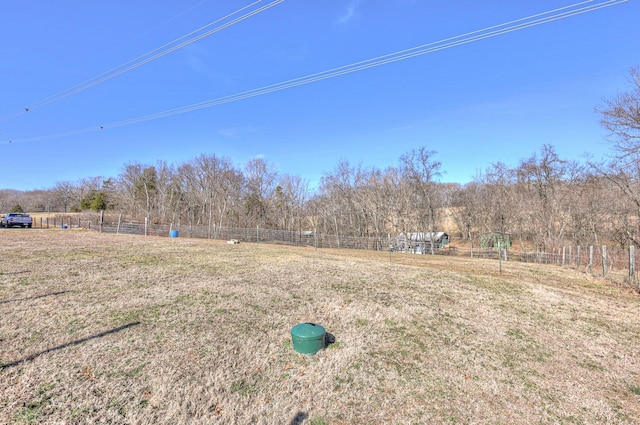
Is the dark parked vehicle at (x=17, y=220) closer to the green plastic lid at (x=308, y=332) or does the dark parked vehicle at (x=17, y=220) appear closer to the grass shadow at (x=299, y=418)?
the green plastic lid at (x=308, y=332)

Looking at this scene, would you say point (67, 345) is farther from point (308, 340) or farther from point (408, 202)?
point (408, 202)

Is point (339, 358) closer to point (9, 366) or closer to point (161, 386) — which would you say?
point (161, 386)

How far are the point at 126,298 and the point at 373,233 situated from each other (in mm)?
27378

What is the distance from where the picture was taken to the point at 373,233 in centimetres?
3111

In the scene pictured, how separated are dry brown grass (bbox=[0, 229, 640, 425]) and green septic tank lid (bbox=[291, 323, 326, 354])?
114 mm

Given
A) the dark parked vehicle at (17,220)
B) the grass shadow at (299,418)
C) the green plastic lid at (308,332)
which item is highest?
the dark parked vehicle at (17,220)

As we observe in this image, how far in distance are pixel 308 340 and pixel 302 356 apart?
248 millimetres

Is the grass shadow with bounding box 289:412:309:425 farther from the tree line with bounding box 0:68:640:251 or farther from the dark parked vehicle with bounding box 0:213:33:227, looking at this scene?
the dark parked vehicle with bounding box 0:213:33:227

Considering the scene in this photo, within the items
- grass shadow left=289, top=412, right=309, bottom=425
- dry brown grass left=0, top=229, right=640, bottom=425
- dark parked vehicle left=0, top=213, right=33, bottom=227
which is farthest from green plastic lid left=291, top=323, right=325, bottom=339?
dark parked vehicle left=0, top=213, right=33, bottom=227

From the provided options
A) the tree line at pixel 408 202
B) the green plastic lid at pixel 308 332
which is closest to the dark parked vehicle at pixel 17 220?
the tree line at pixel 408 202

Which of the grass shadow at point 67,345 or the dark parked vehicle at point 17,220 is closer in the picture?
the grass shadow at point 67,345

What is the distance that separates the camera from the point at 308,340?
3721 mm

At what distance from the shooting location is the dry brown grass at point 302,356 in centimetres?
274

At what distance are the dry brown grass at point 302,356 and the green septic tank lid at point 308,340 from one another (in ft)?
0.38
